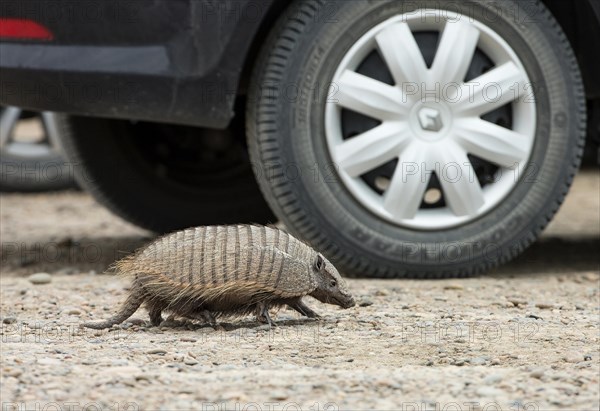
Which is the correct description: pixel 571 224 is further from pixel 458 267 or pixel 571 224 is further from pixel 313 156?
pixel 313 156

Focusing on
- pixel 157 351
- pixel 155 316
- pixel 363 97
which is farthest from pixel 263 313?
pixel 363 97

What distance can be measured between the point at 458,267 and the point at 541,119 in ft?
2.55

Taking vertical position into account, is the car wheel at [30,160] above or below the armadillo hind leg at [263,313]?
above

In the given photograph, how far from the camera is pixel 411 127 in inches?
219

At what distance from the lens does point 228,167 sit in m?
6.96

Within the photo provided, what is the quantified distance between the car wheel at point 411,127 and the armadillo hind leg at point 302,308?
2.54 feet

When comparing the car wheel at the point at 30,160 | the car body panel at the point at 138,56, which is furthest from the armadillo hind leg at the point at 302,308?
the car wheel at the point at 30,160

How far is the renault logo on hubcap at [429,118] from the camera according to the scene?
18.2ft

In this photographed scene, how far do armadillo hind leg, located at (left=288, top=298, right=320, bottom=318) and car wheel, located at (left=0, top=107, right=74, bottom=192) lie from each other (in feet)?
15.7

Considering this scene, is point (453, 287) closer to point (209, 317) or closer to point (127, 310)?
point (209, 317)

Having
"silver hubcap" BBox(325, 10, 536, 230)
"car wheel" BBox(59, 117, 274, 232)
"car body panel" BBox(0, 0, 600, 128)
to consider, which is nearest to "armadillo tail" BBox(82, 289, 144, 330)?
"car body panel" BBox(0, 0, 600, 128)

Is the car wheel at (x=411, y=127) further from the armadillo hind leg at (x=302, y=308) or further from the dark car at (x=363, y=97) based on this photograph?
the armadillo hind leg at (x=302, y=308)

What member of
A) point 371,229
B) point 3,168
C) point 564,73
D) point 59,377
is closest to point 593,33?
point 564,73

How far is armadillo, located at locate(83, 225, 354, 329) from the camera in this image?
4574 millimetres
